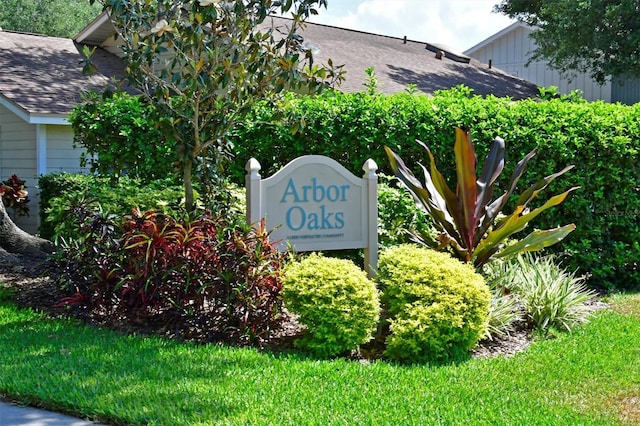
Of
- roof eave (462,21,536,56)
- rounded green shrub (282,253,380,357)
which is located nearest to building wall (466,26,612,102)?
roof eave (462,21,536,56)

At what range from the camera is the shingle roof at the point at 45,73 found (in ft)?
49.5

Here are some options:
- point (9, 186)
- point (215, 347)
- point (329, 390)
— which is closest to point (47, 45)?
point (9, 186)

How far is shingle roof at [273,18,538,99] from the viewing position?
715 inches

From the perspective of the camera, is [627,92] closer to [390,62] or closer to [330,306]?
[390,62]

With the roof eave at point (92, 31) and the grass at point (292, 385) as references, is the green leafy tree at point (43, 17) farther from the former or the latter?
the grass at point (292, 385)

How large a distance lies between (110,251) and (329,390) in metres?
2.94

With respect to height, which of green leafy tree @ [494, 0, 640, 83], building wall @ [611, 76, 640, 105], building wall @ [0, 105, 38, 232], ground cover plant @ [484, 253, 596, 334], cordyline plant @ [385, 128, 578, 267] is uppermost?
green leafy tree @ [494, 0, 640, 83]

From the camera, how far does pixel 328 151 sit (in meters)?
9.75

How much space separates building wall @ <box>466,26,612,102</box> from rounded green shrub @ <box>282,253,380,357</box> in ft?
72.2

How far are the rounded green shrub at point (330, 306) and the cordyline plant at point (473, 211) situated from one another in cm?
185

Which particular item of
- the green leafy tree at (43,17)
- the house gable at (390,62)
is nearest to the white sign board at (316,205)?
the house gable at (390,62)

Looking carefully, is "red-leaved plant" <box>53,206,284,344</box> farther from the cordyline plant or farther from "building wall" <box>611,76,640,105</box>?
"building wall" <box>611,76,640,105</box>

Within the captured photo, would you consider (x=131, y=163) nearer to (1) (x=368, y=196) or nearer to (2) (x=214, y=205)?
(2) (x=214, y=205)

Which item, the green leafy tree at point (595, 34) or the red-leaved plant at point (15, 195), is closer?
the red-leaved plant at point (15, 195)
